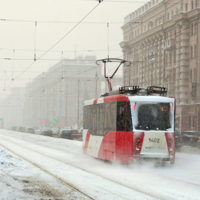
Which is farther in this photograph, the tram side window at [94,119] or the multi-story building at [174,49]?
the multi-story building at [174,49]

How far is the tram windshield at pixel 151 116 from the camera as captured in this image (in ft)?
48.0

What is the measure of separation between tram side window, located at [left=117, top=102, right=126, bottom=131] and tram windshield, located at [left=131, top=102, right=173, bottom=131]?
0.31 m

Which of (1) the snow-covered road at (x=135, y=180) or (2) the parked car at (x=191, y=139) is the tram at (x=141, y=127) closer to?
(1) the snow-covered road at (x=135, y=180)

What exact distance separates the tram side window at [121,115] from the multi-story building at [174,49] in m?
30.2

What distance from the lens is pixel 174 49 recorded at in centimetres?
5800

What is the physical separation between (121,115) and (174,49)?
4459 centimetres

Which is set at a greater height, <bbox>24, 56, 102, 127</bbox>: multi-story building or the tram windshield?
<bbox>24, 56, 102, 127</bbox>: multi-story building

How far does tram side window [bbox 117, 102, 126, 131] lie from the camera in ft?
48.4

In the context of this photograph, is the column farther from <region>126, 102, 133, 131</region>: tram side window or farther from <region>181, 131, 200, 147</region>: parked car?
<region>126, 102, 133, 131</region>: tram side window

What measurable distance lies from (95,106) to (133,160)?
3739 millimetres

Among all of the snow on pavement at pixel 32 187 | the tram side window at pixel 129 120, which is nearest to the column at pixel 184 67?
the tram side window at pixel 129 120

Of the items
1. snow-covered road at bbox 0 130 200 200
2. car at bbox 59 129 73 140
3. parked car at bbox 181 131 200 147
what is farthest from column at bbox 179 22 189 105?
snow-covered road at bbox 0 130 200 200

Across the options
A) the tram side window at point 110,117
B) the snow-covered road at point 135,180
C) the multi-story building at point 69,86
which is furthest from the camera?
the multi-story building at point 69,86

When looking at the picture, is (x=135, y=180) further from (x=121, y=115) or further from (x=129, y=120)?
(x=121, y=115)
